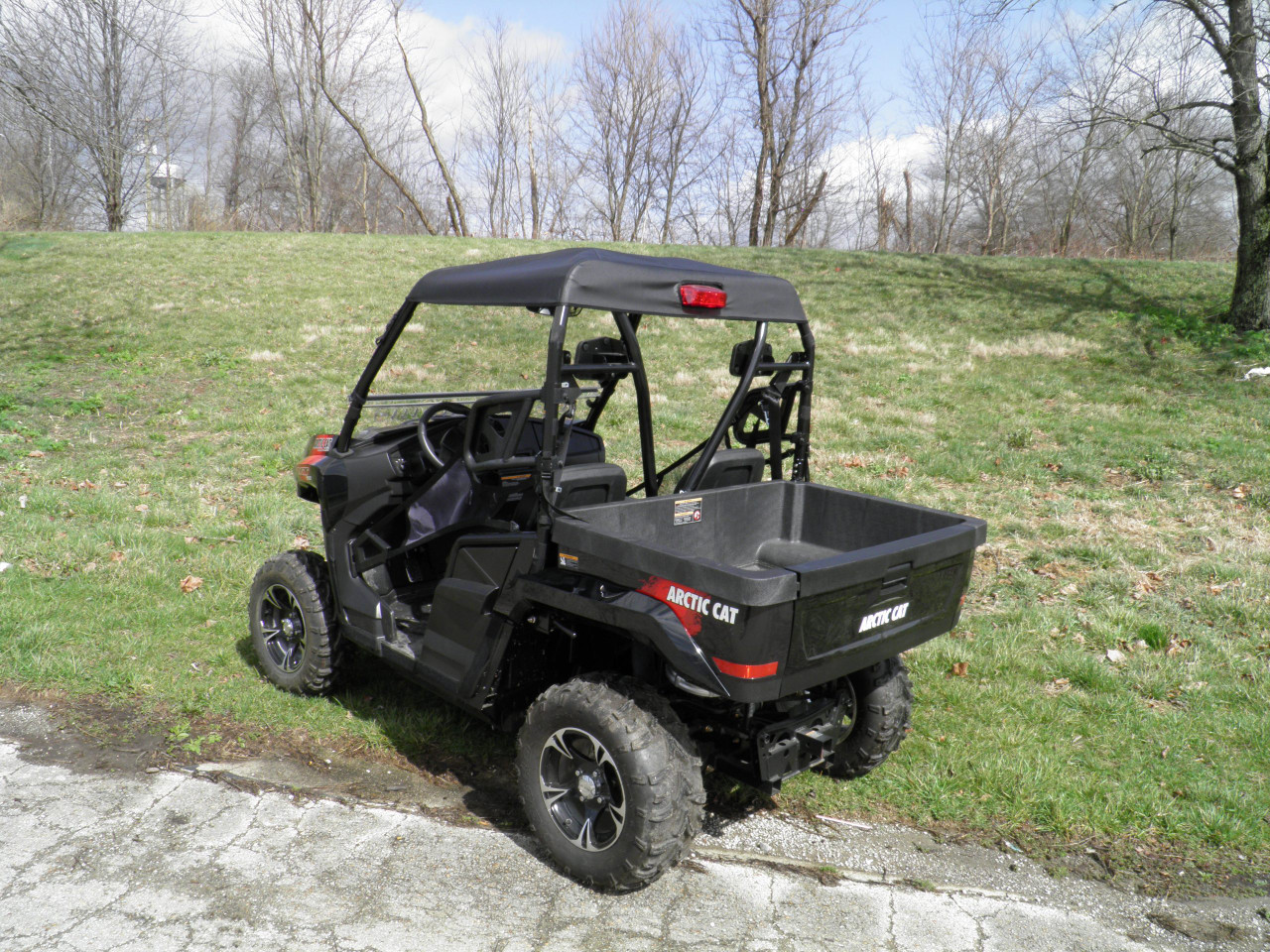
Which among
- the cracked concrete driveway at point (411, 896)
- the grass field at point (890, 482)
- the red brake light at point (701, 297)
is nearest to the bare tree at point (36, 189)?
the grass field at point (890, 482)

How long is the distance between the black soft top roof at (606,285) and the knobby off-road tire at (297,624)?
1.49 meters

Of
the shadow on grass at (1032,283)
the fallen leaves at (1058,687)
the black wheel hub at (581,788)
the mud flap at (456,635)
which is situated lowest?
the fallen leaves at (1058,687)

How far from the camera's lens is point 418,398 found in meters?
4.42

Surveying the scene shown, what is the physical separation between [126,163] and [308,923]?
88.9 ft

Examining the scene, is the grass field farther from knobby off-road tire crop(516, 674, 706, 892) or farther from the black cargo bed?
the black cargo bed

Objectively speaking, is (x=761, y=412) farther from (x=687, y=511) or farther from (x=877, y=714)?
(x=877, y=714)

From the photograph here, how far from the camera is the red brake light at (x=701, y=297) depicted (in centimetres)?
311

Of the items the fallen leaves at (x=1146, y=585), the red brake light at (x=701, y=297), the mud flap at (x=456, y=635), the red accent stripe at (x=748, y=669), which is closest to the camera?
the red accent stripe at (x=748, y=669)

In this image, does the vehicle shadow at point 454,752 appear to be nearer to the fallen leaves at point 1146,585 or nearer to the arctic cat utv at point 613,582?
the arctic cat utv at point 613,582

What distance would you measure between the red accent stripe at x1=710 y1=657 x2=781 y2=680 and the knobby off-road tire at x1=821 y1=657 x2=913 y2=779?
3.59ft

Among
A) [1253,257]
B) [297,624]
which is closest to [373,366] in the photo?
[297,624]

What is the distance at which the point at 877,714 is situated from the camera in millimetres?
3592

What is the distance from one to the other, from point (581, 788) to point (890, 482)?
553cm

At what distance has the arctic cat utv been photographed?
2762 mm
